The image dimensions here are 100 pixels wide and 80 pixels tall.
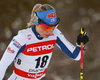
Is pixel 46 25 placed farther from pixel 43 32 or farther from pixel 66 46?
pixel 66 46

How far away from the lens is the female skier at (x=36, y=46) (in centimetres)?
212

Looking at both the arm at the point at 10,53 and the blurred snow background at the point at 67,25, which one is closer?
the arm at the point at 10,53

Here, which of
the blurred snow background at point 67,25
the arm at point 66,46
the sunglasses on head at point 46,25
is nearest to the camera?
the sunglasses on head at point 46,25

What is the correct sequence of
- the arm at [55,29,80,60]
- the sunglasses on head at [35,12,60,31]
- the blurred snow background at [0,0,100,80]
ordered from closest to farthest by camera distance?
the sunglasses on head at [35,12,60,31]
the arm at [55,29,80,60]
the blurred snow background at [0,0,100,80]

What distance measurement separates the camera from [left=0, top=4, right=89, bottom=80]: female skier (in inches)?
83.6

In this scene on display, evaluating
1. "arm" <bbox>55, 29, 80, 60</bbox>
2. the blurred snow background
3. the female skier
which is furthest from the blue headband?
the blurred snow background

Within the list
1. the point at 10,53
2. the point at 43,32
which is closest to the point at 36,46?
the point at 43,32

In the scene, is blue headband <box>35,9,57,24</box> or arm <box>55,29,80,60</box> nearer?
blue headband <box>35,9,57,24</box>

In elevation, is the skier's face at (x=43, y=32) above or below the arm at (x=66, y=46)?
above

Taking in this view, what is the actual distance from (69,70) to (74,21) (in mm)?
1299

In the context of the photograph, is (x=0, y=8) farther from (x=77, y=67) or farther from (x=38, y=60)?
(x=38, y=60)

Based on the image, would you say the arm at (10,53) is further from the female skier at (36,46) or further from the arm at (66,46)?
the arm at (66,46)

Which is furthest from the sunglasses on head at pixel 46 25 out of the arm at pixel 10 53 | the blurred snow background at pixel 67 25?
the blurred snow background at pixel 67 25

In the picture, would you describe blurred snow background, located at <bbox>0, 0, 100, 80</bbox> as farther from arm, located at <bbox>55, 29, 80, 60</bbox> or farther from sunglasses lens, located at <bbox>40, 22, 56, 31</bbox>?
sunglasses lens, located at <bbox>40, 22, 56, 31</bbox>
